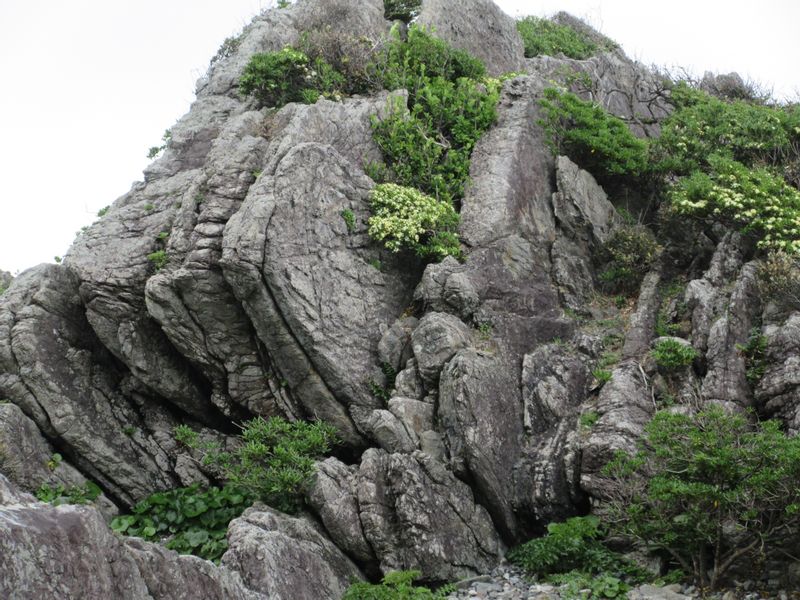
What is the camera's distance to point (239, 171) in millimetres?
18609

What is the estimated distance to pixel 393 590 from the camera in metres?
12.1

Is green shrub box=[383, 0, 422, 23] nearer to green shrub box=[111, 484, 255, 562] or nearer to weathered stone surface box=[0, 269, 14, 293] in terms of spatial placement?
weathered stone surface box=[0, 269, 14, 293]

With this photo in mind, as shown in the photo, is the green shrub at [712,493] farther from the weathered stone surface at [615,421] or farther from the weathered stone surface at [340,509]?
the weathered stone surface at [340,509]

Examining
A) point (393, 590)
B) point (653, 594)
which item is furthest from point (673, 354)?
point (393, 590)

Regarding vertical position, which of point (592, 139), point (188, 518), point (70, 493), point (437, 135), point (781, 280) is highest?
point (437, 135)

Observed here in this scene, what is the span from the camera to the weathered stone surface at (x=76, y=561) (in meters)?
7.01

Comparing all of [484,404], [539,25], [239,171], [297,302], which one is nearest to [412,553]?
[484,404]

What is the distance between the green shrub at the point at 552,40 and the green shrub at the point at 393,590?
66.4 feet

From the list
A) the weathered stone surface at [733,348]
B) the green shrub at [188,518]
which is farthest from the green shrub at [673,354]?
the green shrub at [188,518]

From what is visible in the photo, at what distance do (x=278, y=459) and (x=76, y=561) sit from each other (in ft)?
22.8

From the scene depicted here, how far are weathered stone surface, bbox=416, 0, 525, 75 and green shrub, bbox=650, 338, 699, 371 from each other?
39.5ft

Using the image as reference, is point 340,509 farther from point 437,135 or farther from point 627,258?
Result: point 437,135

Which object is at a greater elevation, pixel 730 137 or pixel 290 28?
pixel 290 28

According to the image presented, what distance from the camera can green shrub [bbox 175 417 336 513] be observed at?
14086mm
